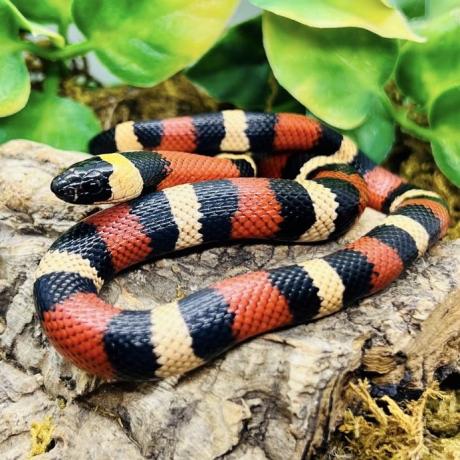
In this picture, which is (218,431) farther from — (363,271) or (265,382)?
(363,271)

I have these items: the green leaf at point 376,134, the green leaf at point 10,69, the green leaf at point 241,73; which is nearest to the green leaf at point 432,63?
the green leaf at point 376,134

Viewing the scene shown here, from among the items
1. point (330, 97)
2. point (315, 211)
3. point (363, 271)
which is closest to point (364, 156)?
point (330, 97)

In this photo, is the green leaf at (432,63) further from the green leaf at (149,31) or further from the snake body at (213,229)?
the green leaf at (149,31)

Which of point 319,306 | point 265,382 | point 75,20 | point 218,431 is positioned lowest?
point 218,431

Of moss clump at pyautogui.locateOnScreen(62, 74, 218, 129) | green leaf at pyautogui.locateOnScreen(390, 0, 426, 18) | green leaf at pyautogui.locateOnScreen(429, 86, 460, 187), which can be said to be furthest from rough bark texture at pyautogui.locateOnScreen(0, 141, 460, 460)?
green leaf at pyautogui.locateOnScreen(390, 0, 426, 18)

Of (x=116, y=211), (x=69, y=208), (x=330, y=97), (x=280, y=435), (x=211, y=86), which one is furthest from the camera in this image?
(x=211, y=86)

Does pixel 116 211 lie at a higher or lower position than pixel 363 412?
higher

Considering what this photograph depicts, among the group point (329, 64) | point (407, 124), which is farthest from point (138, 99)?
point (407, 124)
